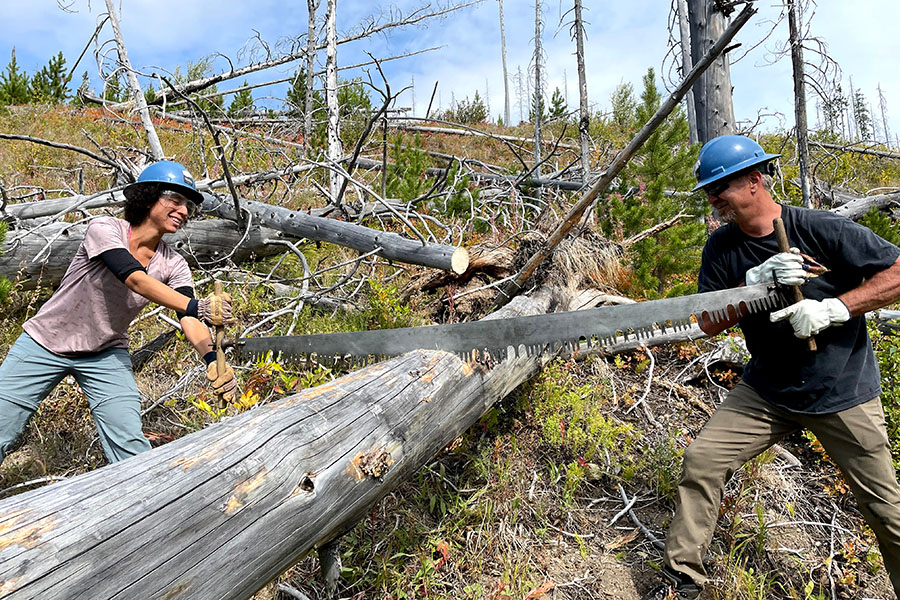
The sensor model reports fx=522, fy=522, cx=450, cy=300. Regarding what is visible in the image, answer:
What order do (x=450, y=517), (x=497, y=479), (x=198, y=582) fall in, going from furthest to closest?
(x=497, y=479), (x=450, y=517), (x=198, y=582)

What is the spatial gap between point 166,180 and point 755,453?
3723 mm

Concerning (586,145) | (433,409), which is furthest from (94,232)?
(586,145)

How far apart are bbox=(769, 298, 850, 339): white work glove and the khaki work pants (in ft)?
1.62

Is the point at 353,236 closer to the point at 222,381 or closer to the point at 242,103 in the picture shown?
the point at 222,381

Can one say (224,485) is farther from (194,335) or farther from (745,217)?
(745,217)

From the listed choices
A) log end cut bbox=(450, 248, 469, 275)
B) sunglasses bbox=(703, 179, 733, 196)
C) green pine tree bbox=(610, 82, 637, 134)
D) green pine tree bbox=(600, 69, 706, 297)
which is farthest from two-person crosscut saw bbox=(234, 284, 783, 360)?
green pine tree bbox=(610, 82, 637, 134)

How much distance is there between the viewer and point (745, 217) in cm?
282

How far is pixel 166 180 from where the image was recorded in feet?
10.2

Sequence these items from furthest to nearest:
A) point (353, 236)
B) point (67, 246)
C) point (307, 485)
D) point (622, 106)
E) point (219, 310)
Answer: point (622, 106)
point (353, 236)
point (67, 246)
point (219, 310)
point (307, 485)

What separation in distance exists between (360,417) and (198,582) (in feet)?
2.76

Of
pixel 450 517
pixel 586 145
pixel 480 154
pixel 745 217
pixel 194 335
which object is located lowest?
pixel 450 517

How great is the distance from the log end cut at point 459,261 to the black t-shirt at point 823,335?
230cm

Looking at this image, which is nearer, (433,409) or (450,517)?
(433,409)

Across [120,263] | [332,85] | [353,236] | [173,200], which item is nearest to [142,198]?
[173,200]
